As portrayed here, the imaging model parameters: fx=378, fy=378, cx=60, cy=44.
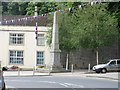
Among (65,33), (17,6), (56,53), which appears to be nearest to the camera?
(56,53)

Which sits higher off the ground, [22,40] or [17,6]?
[17,6]

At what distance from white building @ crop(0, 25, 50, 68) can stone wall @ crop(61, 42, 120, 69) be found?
3.27 metres

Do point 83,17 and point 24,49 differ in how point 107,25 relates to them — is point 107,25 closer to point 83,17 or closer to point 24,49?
point 83,17

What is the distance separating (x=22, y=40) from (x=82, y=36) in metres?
12.3

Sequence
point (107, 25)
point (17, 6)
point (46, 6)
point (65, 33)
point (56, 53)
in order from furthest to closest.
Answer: point (17, 6) < point (46, 6) < point (65, 33) < point (107, 25) < point (56, 53)

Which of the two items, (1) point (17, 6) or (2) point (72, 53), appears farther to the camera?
(1) point (17, 6)

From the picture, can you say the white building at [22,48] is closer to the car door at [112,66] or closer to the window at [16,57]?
the window at [16,57]

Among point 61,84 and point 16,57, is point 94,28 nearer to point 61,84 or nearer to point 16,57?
point 16,57

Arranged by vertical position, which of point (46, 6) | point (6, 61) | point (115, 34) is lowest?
point (6, 61)

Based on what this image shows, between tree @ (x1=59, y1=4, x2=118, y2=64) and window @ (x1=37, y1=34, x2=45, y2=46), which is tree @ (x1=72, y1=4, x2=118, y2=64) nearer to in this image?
tree @ (x1=59, y1=4, x2=118, y2=64)

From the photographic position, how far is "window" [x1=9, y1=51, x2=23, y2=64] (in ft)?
176

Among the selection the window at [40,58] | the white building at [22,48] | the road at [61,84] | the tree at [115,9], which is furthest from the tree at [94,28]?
the road at [61,84]

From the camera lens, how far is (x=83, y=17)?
4547 centimetres

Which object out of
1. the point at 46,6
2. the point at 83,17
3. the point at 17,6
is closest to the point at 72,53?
the point at 83,17
